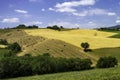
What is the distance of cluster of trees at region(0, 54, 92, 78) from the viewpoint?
76.1 m

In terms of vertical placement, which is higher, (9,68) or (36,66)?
(9,68)

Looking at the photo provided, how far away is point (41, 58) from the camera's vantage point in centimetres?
8412

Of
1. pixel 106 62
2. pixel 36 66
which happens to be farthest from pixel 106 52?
pixel 36 66

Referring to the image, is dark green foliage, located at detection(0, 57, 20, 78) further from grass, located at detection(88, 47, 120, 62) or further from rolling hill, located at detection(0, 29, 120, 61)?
grass, located at detection(88, 47, 120, 62)

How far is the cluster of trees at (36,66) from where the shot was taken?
76.1m

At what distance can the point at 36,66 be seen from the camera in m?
78.8

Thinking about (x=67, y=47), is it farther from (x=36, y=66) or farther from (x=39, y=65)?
(x=36, y=66)

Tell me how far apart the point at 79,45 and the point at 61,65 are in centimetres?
3487

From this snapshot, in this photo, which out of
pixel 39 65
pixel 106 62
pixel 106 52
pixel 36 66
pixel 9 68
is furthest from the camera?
pixel 106 52

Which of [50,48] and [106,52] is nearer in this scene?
[106,52]

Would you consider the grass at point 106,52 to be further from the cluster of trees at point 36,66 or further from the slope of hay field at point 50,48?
the cluster of trees at point 36,66

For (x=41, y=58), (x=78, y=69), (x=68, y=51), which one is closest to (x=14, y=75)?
(x=41, y=58)

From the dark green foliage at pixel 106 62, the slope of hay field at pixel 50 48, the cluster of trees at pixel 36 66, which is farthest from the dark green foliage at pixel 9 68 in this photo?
the slope of hay field at pixel 50 48

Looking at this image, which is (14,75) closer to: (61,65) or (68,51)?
(61,65)
